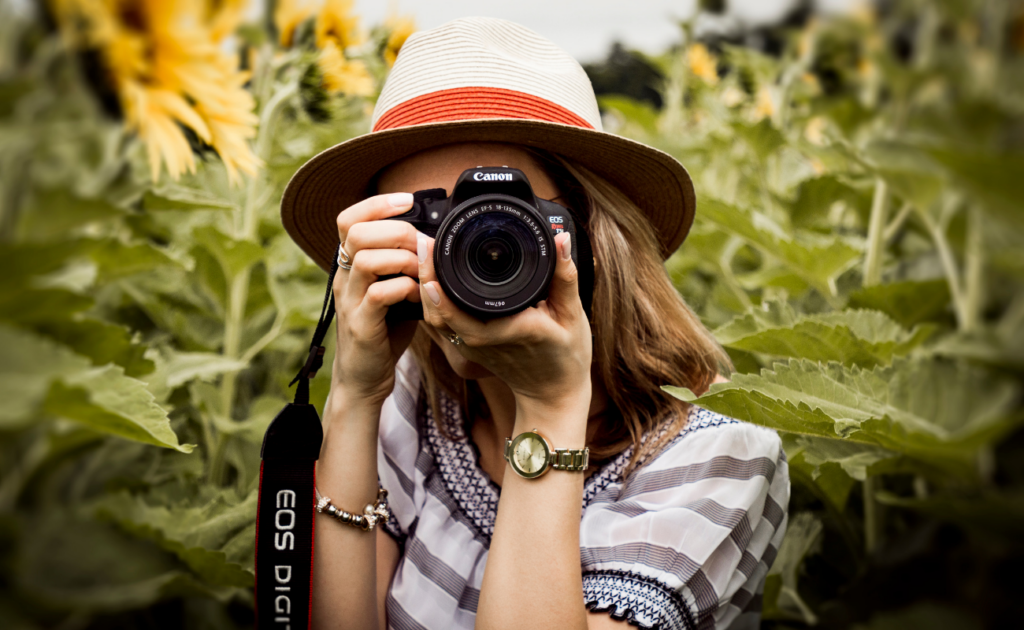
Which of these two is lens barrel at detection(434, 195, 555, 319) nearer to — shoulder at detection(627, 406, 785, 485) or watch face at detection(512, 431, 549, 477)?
watch face at detection(512, 431, 549, 477)

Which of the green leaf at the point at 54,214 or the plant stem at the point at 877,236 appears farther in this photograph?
the plant stem at the point at 877,236

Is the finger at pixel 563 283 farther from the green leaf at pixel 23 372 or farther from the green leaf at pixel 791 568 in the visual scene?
the green leaf at pixel 23 372

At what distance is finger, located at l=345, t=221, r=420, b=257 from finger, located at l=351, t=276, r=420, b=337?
50 mm

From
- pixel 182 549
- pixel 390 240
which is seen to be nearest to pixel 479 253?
pixel 390 240

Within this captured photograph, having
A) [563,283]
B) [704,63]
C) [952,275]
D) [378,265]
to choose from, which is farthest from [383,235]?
[704,63]

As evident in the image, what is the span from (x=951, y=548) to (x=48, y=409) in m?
0.41

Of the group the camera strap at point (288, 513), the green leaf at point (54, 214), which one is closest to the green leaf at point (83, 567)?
the green leaf at point (54, 214)

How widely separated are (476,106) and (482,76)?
0.18 feet

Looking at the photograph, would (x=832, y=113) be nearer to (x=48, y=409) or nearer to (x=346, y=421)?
(x=48, y=409)

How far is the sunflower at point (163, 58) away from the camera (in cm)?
32

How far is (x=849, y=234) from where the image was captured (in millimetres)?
1771

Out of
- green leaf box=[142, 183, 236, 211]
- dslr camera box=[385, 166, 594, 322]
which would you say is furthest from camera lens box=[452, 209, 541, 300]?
green leaf box=[142, 183, 236, 211]

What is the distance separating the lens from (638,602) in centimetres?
102

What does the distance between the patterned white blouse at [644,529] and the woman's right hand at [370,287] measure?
29 cm
